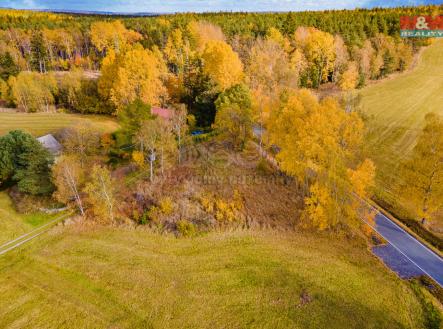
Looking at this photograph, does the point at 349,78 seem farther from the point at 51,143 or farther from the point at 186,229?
the point at 51,143

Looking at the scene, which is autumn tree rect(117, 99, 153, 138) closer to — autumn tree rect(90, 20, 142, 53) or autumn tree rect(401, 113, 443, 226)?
autumn tree rect(401, 113, 443, 226)

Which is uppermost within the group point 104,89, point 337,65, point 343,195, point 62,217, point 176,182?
→ point 337,65

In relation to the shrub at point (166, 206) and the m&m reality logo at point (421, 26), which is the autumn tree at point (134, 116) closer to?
the shrub at point (166, 206)

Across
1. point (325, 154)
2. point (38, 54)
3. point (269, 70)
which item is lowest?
point (325, 154)

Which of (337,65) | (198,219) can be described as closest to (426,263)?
(198,219)

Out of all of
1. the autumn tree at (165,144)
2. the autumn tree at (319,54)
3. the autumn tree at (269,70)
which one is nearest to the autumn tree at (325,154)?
the autumn tree at (165,144)

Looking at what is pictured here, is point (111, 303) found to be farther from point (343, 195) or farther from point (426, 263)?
point (426, 263)

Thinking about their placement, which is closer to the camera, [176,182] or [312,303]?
[312,303]

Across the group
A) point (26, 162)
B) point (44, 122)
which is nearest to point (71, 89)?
point (44, 122)
